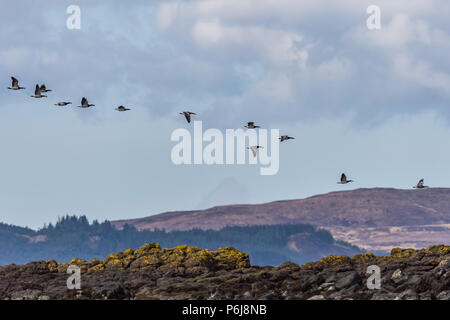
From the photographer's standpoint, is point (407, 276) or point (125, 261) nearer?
point (407, 276)

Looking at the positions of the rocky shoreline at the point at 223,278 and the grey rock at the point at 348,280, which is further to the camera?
the grey rock at the point at 348,280

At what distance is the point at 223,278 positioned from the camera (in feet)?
261

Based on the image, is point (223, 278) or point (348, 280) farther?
point (223, 278)

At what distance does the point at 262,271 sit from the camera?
8106 centimetres

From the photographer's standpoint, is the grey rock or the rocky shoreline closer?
the rocky shoreline

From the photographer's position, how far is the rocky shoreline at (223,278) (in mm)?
72688

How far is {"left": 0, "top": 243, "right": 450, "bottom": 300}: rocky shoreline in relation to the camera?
238ft

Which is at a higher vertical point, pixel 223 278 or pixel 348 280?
pixel 223 278

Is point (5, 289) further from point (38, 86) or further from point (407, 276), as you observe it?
point (407, 276)
